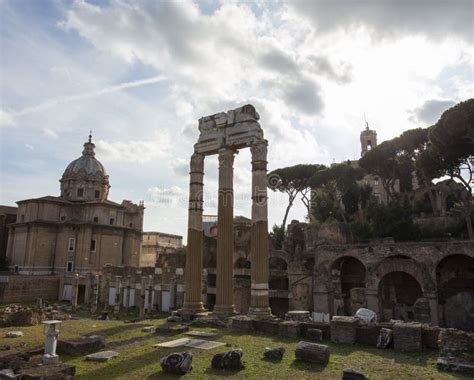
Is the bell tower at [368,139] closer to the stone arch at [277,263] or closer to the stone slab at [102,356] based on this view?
the stone arch at [277,263]

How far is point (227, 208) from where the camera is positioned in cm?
1426

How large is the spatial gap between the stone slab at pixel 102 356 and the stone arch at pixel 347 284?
16.5m

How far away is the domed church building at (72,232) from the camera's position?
37.1m

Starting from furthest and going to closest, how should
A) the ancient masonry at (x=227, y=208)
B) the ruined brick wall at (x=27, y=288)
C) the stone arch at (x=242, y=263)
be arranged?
the stone arch at (x=242, y=263)
the ruined brick wall at (x=27, y=288)
the ancient masonry at (x=227, y=208)

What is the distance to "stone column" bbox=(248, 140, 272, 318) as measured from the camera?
12484mm

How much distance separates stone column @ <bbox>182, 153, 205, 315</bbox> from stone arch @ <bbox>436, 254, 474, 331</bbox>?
44.0 ft

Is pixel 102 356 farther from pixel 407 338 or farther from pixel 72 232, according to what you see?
pixel 72 232

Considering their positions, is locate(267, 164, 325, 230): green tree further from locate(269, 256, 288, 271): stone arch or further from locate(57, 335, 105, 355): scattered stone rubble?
locate(57, 335, 105, 355): scattered stone rubble

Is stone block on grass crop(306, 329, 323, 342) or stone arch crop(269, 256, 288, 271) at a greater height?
stone arch crop(269, 256, 288, 271)

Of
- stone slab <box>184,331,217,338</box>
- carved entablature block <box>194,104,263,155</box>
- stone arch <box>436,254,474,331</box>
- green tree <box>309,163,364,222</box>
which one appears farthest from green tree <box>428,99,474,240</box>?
stone slab <box>184,331,217,338</box>

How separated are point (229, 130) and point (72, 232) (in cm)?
2966

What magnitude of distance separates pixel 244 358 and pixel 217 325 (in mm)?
4507

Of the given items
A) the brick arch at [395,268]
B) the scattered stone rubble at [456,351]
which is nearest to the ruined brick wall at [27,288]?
the brick arch at [395,268]

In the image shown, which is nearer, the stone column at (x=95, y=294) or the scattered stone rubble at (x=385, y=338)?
the scattered stone rubble at (x=385, y=338)
